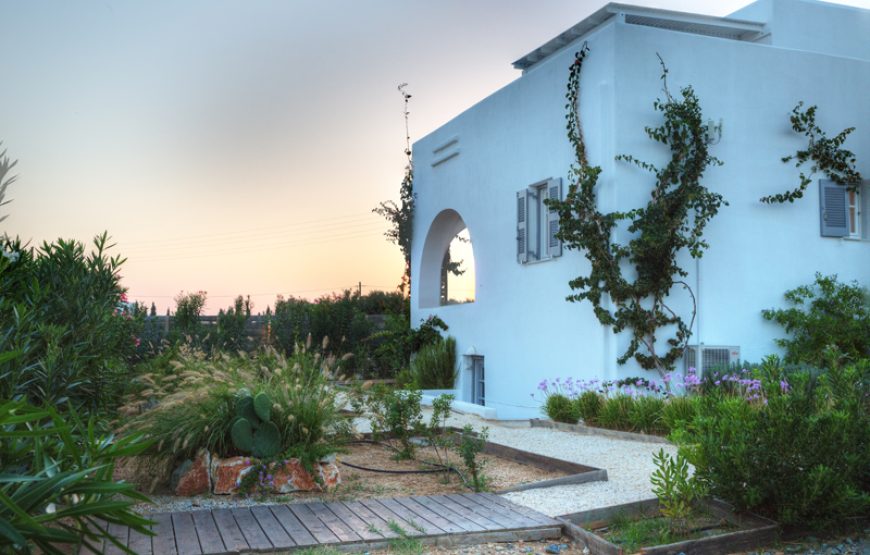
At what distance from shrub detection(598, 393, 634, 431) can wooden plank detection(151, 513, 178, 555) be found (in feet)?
17.3

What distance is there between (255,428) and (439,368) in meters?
8.12

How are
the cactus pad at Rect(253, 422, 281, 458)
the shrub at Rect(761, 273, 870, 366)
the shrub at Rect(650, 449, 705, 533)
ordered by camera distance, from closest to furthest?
the shrub at Rect(650, 449, 705, 533) < the cactus pad at Rect(253, 422, 281, 458) < the shrub at Rect(761, 273, 870, 366)

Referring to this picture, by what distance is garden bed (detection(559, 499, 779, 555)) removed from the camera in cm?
412

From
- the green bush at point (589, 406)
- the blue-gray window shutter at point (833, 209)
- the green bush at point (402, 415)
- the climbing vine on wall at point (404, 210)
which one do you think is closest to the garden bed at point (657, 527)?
the green bush at point (402, 415)

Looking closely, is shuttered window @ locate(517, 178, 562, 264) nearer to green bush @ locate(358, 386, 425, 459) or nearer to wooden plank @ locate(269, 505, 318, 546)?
green bush @ locate(358, 386, 425, 459)

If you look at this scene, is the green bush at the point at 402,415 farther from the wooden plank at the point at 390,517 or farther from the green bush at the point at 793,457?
the green bush at the point at 793,457

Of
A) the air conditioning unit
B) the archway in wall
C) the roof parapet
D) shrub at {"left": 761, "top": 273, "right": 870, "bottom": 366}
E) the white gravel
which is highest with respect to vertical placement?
the roof parapet

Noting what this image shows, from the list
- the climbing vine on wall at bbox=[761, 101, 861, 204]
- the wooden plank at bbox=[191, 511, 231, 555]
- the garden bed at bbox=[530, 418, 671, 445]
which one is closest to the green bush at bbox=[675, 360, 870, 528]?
the wooden plank at bbox=[191, 511, 231, 555]

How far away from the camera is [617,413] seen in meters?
8.52

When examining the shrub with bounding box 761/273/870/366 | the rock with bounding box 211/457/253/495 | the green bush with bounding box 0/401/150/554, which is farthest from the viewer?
the shrub with bounding box 761/273/870/366

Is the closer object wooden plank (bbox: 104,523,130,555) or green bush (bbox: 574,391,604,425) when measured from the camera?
wooden plank (bbox: 104,523,130,555)

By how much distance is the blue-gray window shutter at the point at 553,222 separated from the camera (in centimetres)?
1038

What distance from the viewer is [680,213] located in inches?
366

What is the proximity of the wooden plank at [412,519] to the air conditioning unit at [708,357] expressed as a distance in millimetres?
5572
